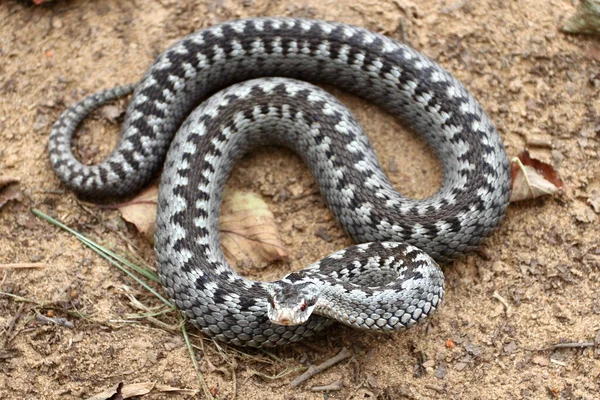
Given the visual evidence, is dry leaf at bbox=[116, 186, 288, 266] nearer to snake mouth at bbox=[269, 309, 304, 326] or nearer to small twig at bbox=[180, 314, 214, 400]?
small twig at bbox=[180, 314, 214, 400]

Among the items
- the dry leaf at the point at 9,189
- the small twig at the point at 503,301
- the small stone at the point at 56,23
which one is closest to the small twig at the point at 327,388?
the small twig at the point at 503,301

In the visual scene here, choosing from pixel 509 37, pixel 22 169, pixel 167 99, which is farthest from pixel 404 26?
pixel 22 169

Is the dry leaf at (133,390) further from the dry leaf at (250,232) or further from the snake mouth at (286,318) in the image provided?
the dry leaf at (250,232)

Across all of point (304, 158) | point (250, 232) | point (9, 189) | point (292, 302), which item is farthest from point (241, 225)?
point (9, 189)

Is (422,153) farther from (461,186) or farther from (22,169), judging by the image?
(22,169)

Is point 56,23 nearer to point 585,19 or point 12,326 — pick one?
point 12,326

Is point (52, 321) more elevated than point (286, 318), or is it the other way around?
point (286, 318)
